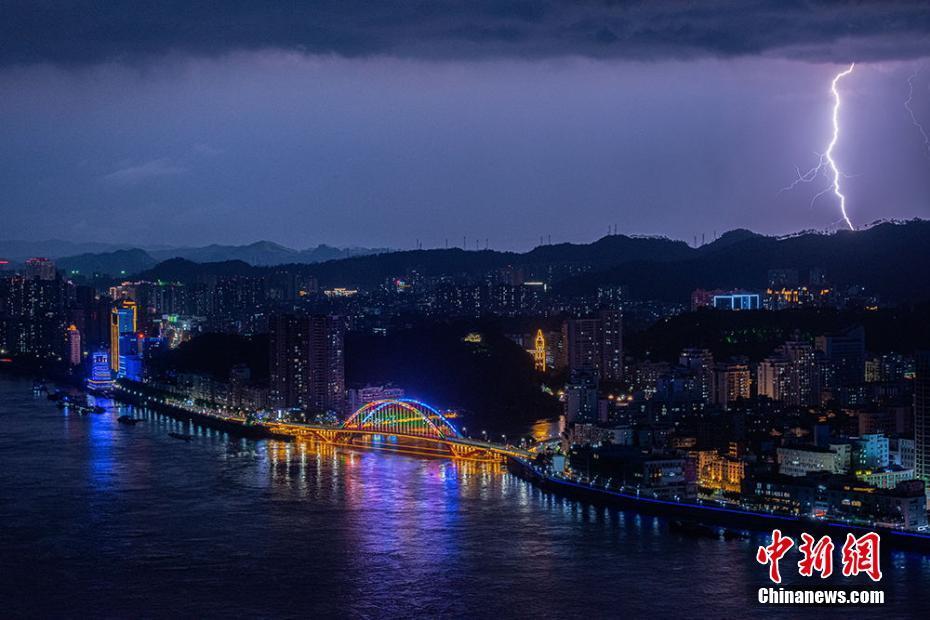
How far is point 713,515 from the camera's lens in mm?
10250

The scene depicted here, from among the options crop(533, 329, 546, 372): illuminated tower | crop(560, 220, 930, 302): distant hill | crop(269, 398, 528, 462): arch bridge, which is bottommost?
crop(269, 398, 528, 462): arch bridge

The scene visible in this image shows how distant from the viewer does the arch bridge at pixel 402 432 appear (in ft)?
45.7

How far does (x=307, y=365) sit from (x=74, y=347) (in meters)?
11.5

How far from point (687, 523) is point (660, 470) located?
3.98ft

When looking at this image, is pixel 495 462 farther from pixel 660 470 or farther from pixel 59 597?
pixel 59 597

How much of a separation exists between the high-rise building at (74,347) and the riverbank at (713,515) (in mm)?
17759

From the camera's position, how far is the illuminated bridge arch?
15031mm

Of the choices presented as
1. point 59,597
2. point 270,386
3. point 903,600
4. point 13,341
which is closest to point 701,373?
point 270,386

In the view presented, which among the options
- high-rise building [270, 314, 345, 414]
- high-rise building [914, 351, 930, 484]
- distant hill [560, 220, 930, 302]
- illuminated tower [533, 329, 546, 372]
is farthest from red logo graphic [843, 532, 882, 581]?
distant hill [560, 220, 930, 302]

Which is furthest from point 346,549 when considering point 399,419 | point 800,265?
point 800,265

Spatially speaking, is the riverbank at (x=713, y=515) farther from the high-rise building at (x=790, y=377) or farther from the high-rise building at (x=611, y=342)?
the high-rise building at (x=611, y=342)

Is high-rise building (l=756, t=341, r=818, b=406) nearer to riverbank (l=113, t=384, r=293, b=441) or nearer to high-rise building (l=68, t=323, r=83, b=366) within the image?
riverbank (l=113, t=384, r=293, b=441)

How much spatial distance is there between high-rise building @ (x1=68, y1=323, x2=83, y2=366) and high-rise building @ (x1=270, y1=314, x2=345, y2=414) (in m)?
10.7

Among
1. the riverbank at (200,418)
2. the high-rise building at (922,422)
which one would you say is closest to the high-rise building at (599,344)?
the riverbank at (200,418)
